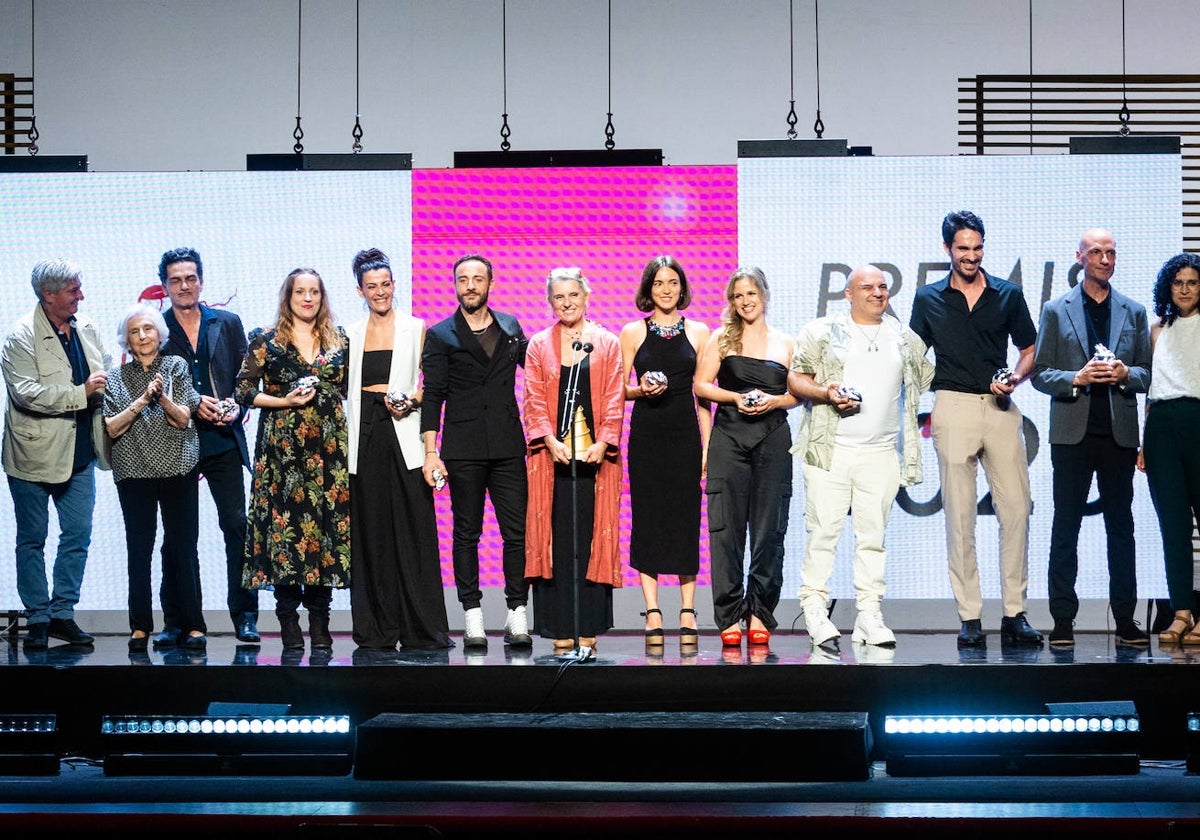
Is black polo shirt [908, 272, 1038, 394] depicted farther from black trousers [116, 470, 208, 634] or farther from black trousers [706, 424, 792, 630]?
black trousers [116, 470, 208, 634]

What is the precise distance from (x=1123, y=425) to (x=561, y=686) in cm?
261

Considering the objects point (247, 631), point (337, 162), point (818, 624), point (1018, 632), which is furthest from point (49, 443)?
point (1018, 632)

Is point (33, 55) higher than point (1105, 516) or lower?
higher

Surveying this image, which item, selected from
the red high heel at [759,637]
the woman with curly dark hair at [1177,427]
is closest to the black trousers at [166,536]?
the red high heel at [759,637]

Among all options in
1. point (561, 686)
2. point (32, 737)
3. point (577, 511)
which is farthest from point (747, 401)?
point (32, 737)

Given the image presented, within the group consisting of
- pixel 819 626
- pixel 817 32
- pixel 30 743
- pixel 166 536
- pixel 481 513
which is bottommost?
pixel 30 743

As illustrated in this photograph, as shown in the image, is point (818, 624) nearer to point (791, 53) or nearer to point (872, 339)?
point (872, 339)

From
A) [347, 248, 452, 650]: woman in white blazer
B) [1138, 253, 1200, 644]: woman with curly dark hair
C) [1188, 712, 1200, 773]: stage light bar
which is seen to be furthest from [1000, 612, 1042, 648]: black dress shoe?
[347, 248, 452, 650]: woman in white blazer

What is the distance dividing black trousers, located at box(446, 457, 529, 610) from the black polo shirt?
1.85m

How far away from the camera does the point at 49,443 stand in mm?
6180

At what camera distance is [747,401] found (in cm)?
568

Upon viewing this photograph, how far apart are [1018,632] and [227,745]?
3.24 metres

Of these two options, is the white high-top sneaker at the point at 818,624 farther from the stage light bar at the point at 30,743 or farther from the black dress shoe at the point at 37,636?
the black dress shoe at the point at 37,636

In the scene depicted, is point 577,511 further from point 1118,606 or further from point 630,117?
point 630,117
